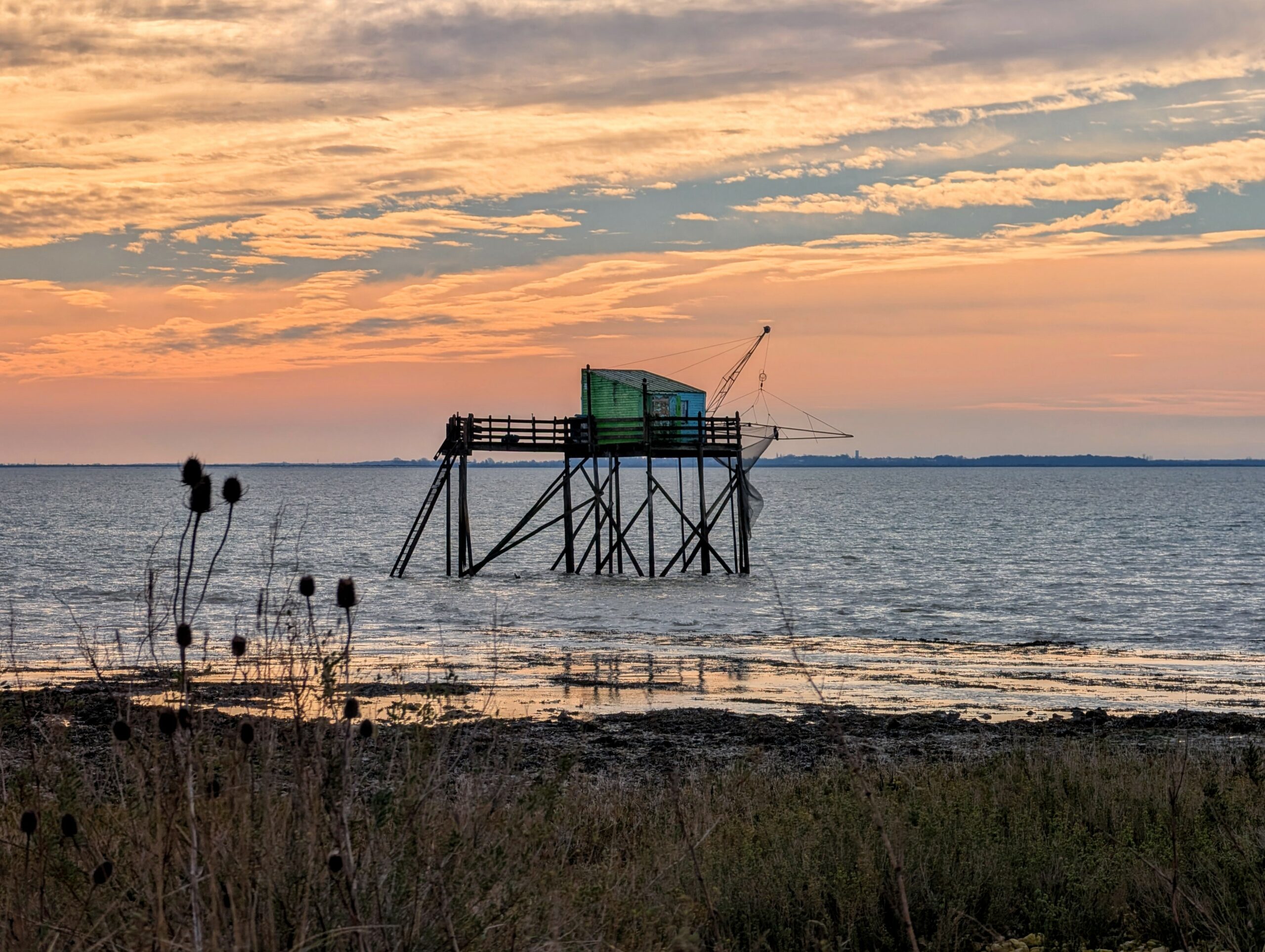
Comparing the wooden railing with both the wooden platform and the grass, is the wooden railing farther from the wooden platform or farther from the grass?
the grass

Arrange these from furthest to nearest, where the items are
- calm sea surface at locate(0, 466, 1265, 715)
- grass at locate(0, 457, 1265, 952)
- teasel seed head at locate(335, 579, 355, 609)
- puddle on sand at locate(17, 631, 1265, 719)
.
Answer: calm sea surface at locate(0, 466, 1265, 715) → puddle on sand at locate(17, 631, 1265, 719) → grass at locate(0, 457, 1265, 952) → teasel seed head at locate(335, 579, 355, 609)

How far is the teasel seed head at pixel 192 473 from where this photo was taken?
3926mm

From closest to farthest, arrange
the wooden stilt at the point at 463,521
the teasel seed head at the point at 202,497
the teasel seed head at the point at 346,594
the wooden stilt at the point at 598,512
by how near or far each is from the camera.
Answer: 1. the teasel seed head at the point at 202,497
2. the teasel seed head at the point at 346,594
3. the wooden stilt at the point at 463,521
4. the wooden stilt at the point at 598,512

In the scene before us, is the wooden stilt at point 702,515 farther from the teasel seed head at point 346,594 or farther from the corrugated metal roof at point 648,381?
the teasel seed head at point 346,594

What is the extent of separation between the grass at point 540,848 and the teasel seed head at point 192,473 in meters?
0.05

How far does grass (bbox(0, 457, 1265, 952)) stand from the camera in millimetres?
4242

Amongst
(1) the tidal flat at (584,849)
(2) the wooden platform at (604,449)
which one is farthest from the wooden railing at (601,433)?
(1) the tidal flat at (584,849)

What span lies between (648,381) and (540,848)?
38933 millimetres

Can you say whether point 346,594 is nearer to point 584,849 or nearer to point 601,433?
point 584,849

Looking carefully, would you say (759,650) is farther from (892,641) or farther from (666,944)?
(666,944)

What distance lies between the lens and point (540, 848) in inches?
237

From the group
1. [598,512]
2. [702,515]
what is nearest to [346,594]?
[702,515]

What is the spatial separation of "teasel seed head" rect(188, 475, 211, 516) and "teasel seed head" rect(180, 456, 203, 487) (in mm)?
22

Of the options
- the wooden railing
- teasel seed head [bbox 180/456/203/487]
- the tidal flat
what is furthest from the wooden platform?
teasel seed head [bbox 180/456/203/487]
